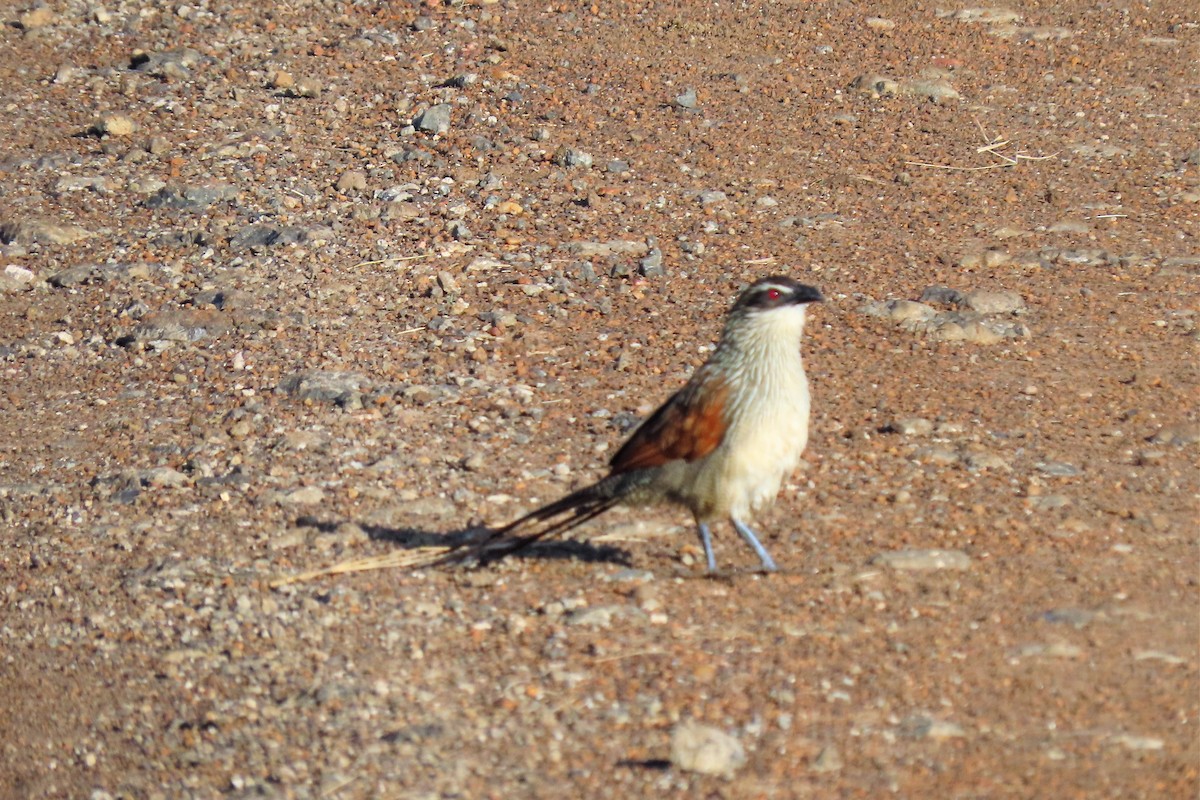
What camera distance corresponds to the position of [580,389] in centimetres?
704

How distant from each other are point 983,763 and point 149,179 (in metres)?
6.95

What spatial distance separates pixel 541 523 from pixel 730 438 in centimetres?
96

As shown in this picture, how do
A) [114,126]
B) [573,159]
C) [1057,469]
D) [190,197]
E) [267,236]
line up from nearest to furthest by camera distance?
[1057,469] < [267,236] < [190,197] < [573,159] < [114,126]

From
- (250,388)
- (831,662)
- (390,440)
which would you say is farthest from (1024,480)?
(250,388)

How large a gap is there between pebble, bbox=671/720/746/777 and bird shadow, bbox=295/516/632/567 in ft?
4.36

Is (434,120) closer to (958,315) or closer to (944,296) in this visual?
(944,296)

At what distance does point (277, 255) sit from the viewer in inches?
336

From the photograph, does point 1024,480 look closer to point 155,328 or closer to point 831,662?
point 831,662

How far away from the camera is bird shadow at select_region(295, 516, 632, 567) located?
5770mm

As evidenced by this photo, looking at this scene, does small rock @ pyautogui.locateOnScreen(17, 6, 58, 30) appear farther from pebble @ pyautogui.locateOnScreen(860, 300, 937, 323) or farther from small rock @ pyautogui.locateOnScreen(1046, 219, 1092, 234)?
small rock @ pyautogui.locateOnScreen(1046, 219, 1092, 234)

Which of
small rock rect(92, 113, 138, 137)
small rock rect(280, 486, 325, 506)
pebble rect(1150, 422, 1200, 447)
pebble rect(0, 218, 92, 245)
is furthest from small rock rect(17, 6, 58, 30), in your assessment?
pebble rect(1150, 422, 1200, 447)

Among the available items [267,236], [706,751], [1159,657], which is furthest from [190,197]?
[1159,657]

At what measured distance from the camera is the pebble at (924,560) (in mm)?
5469

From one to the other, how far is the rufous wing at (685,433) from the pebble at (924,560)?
79 cm
